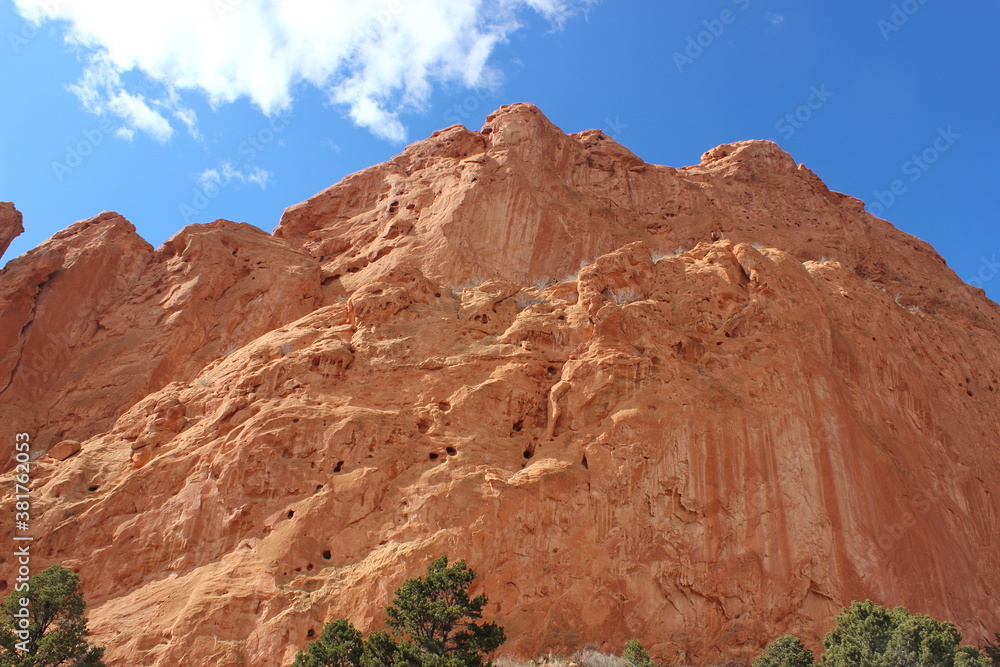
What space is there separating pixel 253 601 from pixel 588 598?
721 cm

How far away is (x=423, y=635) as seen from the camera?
1441cm

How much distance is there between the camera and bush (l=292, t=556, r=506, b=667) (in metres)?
14.0

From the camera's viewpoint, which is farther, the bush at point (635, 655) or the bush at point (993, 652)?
the bush at point (993, 652)

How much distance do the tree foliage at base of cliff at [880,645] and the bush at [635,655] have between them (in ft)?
8.86

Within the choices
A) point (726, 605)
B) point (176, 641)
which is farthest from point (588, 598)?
point (176, 641)

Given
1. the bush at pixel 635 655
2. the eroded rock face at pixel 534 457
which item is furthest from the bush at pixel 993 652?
the bush at pixel 635 655

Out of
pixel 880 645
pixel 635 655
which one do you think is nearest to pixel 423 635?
pixel 635 655

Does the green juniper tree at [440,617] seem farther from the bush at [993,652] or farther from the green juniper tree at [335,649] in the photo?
the bush at [993,652]

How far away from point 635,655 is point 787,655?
3.34 metres

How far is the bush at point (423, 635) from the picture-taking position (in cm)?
1398

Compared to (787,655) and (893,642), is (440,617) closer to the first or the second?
(787,655)

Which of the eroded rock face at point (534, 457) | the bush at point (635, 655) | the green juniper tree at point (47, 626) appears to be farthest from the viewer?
the eroded rock face at point (534, 457)

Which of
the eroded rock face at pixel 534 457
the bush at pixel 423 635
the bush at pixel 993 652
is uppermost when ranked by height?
the eroded rock face at pixel 534 457

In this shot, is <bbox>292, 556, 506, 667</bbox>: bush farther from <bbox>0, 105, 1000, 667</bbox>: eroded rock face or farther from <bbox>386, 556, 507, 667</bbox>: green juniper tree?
<bbox>0, 105, 1000, 667</bbox>: eroded rock face
